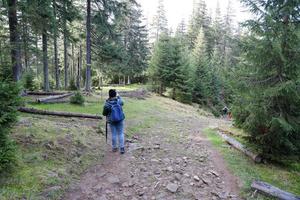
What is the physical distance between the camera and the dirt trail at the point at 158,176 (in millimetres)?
6551

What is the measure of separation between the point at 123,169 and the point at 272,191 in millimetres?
3886

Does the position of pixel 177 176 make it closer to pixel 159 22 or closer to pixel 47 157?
pixel 47 157

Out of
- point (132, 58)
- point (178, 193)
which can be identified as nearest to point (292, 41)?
point (178, 193)

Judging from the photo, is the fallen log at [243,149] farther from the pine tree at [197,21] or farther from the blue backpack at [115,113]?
the pine tree at [197,21]

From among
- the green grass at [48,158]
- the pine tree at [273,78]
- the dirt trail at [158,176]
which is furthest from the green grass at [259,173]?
the green grass at [48,158]

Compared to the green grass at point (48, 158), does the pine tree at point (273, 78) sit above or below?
above

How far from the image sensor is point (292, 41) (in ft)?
29.0

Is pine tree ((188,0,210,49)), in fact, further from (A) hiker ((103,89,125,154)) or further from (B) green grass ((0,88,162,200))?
(A) hiker ((103,89,125,154))

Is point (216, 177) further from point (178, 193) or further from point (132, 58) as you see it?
point (132, 58)

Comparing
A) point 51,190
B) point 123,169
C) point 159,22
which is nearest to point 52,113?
point 123,169

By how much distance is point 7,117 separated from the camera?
604cm

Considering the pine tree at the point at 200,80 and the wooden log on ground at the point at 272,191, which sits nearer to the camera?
the wooden log on ground at the point at 272,191

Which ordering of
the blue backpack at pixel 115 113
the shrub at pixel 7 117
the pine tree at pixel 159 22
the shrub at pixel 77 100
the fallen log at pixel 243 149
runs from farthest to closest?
the pine tree at pixel 159 22 < the shrub at pixel 77 100 < the fallen log at pixel 243 149 < the blue backpack at pixel 115 113 < the shrub at pixel 7 117

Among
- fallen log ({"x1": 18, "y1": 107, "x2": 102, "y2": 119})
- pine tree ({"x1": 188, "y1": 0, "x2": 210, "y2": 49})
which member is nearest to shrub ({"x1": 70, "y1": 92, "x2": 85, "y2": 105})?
fallen log ({"x1": 18, "y1": 107, "x2": 102, "y2": 119})
